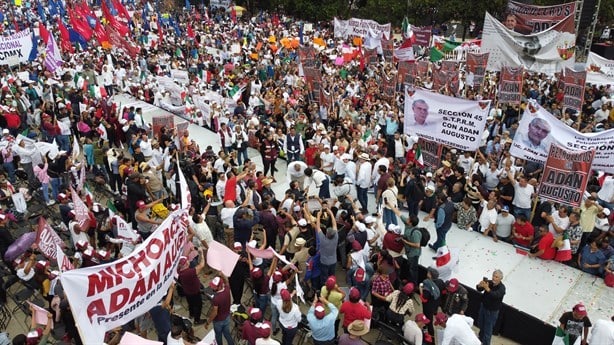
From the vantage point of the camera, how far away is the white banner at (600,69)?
16266 millimetres

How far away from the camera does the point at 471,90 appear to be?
18.9 meters

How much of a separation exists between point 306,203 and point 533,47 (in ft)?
35.5

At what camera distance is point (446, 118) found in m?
10.5

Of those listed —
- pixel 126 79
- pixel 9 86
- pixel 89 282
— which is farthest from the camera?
pixel 126 79

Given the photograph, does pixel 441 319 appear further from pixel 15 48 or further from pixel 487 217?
pixel 15 48

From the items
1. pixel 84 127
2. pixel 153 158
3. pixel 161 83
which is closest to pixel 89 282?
pixel 153 158

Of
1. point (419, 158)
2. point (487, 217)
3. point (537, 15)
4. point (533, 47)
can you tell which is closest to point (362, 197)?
point (419, 158)

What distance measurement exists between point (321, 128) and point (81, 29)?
1554cm

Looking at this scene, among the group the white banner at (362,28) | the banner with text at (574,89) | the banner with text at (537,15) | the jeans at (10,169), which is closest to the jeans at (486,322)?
the banner with text at (574,89)

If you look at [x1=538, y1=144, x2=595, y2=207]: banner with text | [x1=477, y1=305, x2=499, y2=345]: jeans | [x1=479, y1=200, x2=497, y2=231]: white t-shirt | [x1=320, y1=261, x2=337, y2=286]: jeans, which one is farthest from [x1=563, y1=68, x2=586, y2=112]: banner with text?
[x1=320, y1=261, x2=337, y2=286]: jeans

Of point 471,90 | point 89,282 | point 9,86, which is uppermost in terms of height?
point 89,282

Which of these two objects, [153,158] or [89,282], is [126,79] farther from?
[89,282]

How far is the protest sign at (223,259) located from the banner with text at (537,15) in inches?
538

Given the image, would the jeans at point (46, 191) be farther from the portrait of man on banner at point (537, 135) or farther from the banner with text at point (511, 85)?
the banner with text at point (511, 85)
